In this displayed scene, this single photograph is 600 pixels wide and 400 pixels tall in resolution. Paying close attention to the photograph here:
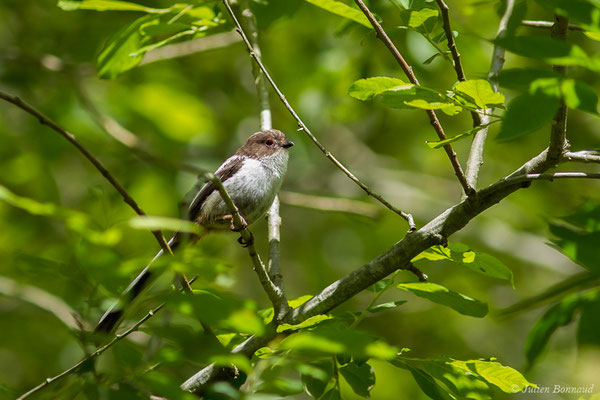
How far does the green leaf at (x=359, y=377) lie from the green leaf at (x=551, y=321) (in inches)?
42.5

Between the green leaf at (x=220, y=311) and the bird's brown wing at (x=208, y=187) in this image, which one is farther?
the bird's brown wing at (x=208, y=187)

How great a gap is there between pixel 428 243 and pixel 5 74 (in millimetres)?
6012

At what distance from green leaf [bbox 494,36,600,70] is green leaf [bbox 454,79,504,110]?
1.61 feet

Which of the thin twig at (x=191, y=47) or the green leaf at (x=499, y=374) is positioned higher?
the thin twig at (x=191, y=47)

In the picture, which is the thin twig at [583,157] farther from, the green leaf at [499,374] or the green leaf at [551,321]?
the green leaf at [551,321]

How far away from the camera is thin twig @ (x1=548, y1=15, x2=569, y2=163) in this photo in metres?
2.32

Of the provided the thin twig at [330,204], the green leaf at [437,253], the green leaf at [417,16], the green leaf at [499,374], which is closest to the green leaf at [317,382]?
the green leaf at [499,374]

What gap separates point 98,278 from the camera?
5.82ft

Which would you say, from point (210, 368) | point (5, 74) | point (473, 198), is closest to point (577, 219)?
point (473, 198)

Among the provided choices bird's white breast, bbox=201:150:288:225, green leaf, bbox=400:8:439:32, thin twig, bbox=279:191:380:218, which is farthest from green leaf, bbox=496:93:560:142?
thin twig, bbox=279:191:380:218

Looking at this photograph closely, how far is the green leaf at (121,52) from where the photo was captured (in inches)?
139

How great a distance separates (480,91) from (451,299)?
3.01ft

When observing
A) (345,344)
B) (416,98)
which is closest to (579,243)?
(345,344)

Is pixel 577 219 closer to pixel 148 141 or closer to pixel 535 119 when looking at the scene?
pixel 535 119
